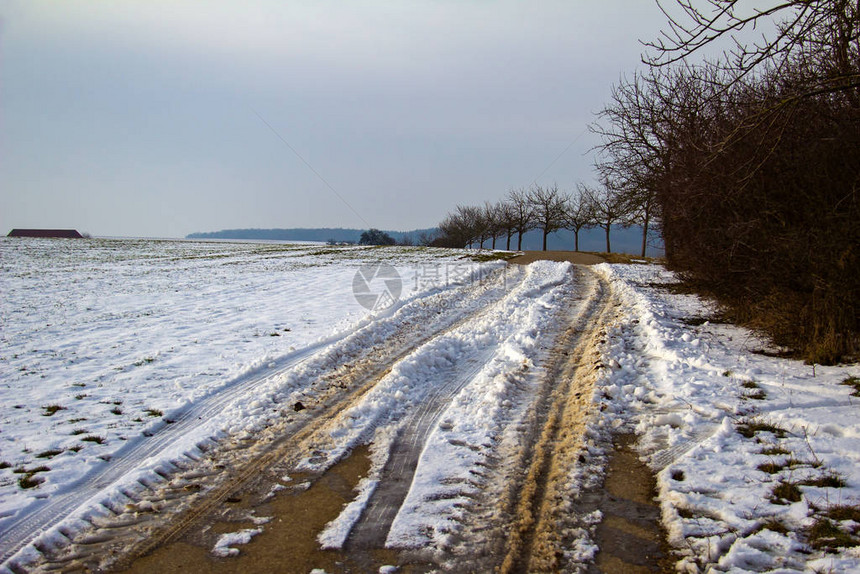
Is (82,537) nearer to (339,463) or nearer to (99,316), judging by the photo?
(339,463)

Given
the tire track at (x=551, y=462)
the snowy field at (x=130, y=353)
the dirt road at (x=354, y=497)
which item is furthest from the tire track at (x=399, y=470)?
the snowy field at (x=130, y=353)

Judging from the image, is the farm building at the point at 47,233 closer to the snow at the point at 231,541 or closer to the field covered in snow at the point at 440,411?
the field covered in snow at the point at 440,411

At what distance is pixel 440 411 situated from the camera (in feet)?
19.5

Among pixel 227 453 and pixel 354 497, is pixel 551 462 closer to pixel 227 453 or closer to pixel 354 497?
pixel 354 497

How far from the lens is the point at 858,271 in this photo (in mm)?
6473

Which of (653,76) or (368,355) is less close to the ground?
(653,76)

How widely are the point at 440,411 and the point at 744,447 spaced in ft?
10.4

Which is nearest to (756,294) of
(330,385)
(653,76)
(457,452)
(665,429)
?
(665,429)

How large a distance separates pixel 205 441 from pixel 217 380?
7.85 feet

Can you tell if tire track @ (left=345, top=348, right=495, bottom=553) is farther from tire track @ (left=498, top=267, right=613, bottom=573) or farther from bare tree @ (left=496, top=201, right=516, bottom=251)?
bare tree @ (left=496, top=201, right=516, bottom=251)
